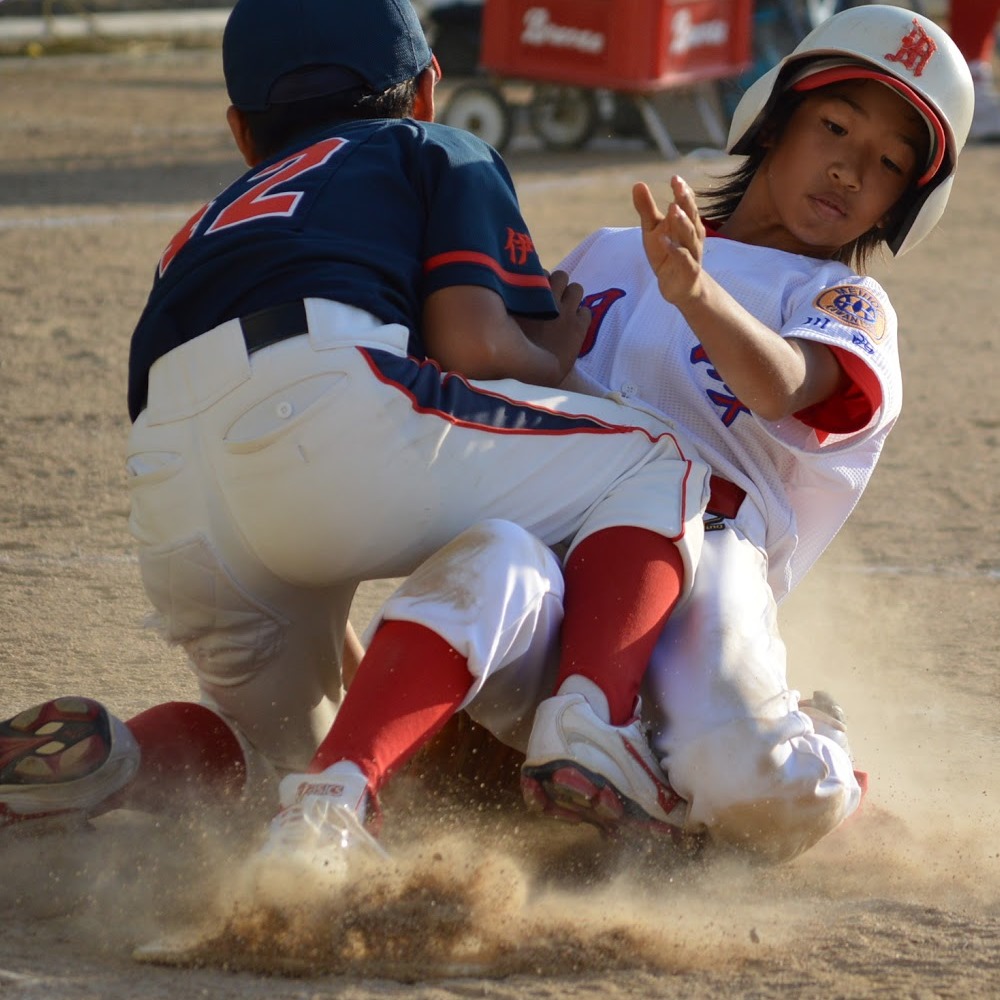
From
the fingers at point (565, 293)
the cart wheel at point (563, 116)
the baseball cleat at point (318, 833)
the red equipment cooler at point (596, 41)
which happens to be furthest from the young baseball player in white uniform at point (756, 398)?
the cart wheel at point (563, 116)

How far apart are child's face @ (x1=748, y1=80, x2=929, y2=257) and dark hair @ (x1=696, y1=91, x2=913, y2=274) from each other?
46 mm

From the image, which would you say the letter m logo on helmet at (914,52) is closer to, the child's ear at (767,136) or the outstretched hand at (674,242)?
the child's ear at (767,136)

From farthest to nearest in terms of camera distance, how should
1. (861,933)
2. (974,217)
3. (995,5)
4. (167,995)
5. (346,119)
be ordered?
(995,5) → (974,217) → (346,119) → (861,933) → (167,995)

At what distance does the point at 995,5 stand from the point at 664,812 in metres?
9.48

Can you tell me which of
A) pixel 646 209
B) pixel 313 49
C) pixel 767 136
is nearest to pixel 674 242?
pixel 646 209

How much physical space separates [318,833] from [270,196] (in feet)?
3.16

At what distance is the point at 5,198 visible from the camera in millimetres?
7930

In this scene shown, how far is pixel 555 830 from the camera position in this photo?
2.57 m

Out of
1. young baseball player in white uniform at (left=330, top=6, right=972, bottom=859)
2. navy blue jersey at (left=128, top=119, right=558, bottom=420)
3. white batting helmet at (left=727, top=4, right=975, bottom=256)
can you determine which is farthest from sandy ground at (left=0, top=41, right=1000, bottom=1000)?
white batting helmet at (left=727, top=4, right=975, bottom=256)

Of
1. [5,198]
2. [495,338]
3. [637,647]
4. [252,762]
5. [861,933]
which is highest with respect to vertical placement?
[495,338]

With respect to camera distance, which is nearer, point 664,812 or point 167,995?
point 167,995

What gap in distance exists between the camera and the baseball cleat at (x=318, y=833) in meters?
2.01

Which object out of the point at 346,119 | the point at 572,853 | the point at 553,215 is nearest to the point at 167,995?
the point at 572,853

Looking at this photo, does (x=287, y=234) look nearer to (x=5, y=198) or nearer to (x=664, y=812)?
(x=664, y=812)
